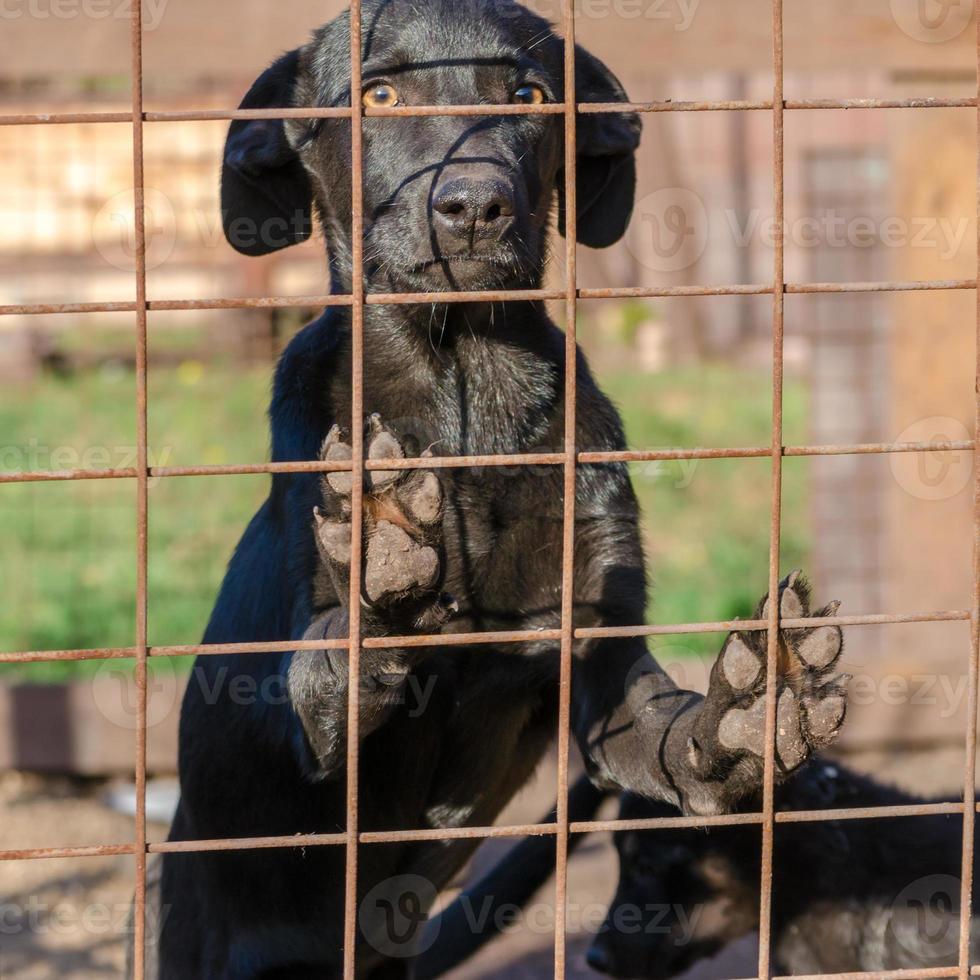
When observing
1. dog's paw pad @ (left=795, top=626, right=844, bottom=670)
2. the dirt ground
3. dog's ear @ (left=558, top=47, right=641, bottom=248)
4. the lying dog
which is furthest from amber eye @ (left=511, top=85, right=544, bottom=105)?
the dirt ground

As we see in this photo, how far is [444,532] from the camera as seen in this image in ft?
8.03

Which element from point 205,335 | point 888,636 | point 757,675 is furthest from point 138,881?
point 205,335

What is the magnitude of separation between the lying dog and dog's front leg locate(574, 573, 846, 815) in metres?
0.59

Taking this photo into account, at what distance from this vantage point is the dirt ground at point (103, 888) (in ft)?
12.0

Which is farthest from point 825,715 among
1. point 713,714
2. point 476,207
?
point 476,207

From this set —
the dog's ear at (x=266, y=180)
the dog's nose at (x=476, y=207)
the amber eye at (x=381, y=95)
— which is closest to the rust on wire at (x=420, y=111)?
the dog's nose at (x=476, y=207)

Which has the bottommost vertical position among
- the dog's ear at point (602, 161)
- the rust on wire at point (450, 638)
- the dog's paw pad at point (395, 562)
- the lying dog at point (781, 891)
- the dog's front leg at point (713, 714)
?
the lying dog at point (781, 891)

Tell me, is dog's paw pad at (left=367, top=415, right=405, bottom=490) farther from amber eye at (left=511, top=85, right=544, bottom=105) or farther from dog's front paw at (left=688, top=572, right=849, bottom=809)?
amber eye at (left=511, top=85, right=544, bottom=105)

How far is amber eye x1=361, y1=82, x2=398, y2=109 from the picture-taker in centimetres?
271

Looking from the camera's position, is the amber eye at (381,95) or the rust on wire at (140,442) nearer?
the rust on wire at (140,442)

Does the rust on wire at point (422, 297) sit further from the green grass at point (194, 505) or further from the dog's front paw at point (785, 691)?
the green grass at point (194, 505)

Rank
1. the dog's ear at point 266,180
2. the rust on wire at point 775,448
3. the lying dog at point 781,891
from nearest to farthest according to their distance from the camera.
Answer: the rust on wire at point 775,448
the dog's ear at point 266,180
the lying dog at point 781,891

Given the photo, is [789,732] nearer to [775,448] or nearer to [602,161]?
[775,448]

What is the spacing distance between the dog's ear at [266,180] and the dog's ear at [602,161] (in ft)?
1.88
